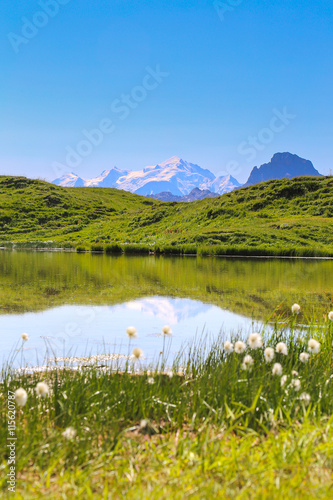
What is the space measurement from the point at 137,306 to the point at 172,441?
9333 millimetres

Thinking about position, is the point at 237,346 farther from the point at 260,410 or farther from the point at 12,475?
the point at 12,475

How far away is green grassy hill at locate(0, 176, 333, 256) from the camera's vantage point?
44.6 m

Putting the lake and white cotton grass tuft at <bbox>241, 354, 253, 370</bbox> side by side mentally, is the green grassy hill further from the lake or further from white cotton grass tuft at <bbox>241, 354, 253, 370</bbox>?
white cotton grass tuft at <bbox>241, 354, 253, 370</bbox>

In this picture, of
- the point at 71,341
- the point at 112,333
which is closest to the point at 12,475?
the point at 71,341

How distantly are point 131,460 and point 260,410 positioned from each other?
1.74 meters

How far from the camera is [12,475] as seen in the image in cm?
345

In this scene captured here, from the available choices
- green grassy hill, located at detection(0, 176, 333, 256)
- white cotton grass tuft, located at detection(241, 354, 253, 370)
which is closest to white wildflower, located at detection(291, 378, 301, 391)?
white cotton grass tuft, located at detection(241, 354, 253, 370)

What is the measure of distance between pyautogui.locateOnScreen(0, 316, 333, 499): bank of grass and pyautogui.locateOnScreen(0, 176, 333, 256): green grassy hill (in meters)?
36.4

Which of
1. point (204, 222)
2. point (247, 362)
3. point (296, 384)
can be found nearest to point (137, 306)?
point (247, 362)

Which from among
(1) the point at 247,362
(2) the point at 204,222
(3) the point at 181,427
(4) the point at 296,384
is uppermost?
(2) the point at 204,222

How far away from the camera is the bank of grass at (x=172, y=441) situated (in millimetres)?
3277

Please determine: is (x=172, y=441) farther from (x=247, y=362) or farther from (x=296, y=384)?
(x=296, y=384)

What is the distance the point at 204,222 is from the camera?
184 feet

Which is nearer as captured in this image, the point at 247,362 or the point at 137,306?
the point at 247,362
